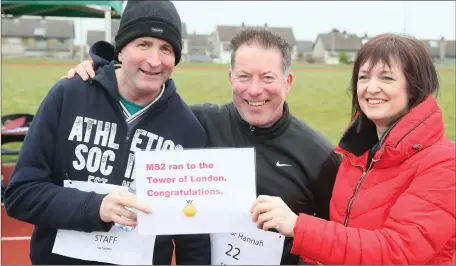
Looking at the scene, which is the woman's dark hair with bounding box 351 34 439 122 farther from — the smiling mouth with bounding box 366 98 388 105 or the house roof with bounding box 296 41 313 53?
the house roof with bounding box 296 41 313 53

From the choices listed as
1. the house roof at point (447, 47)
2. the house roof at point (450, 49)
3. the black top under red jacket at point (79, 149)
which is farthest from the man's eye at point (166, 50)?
the house roof at point (450, 49)

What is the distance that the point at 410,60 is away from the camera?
199cm

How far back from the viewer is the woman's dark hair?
78.3 inches

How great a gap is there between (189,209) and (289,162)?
2.49 feet

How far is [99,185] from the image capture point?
2213 mm

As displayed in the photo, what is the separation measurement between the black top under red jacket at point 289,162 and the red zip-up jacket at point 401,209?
485 millimetres

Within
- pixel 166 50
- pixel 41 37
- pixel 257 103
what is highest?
pixel 41 37

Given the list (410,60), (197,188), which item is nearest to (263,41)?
(410,60)

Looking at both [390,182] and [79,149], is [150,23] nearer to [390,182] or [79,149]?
[79,149]

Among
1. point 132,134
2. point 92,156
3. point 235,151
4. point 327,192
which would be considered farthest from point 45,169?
point 327,192

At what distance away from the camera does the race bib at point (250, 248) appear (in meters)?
2.46

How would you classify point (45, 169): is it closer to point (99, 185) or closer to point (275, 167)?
point (99, 185)

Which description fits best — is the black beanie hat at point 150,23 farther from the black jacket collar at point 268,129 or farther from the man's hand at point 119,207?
the man's hand at point 119,207

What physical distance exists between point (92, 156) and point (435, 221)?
1.47m
